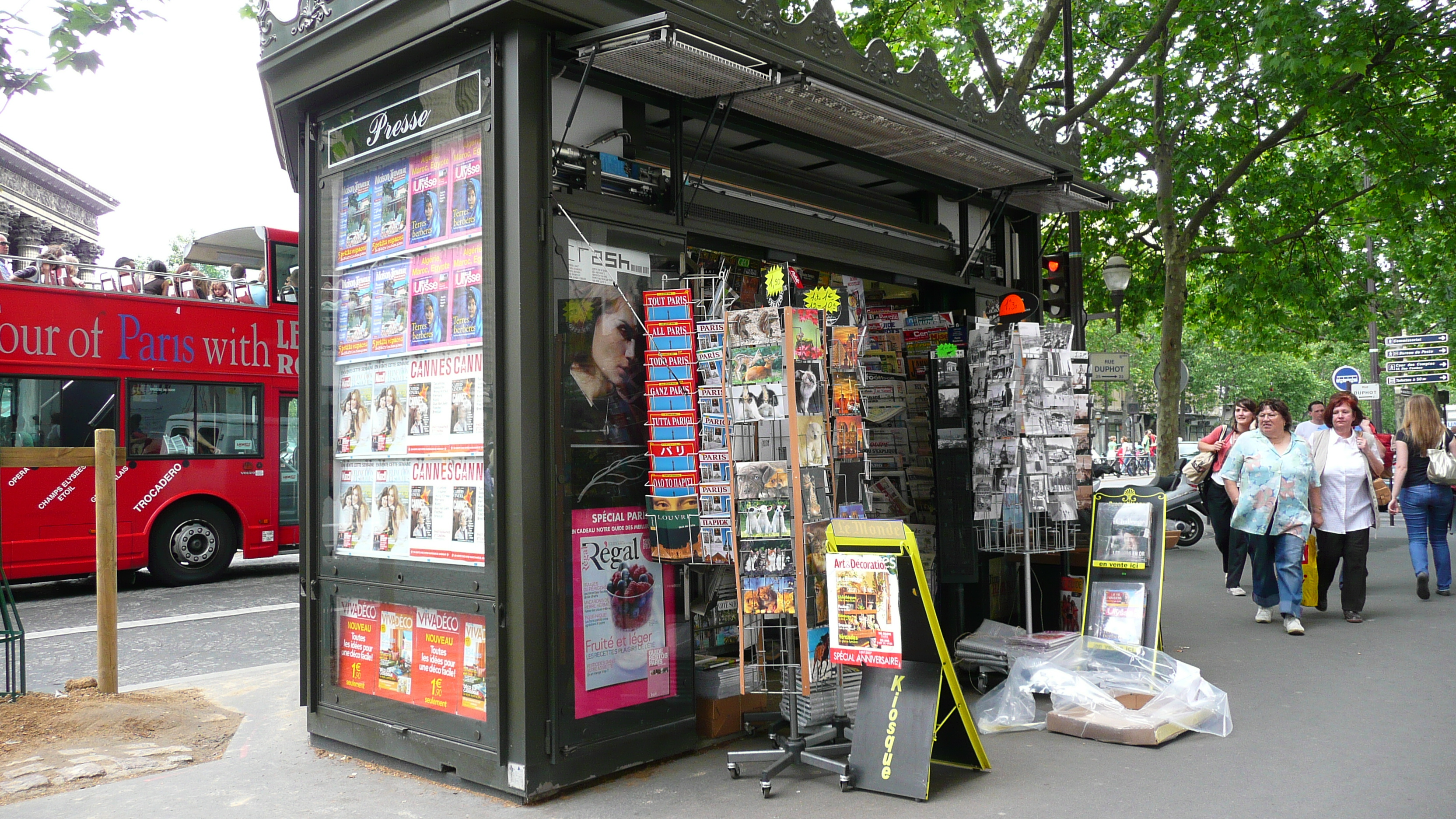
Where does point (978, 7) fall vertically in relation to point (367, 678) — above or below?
above

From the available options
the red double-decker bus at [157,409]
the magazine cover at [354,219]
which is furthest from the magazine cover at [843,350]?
the red double-decker bus at [157,409]

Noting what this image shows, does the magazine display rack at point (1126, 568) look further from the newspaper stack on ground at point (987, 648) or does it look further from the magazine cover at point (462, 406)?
the magazine cover at point (462, 406)

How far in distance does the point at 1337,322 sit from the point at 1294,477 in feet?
49.0

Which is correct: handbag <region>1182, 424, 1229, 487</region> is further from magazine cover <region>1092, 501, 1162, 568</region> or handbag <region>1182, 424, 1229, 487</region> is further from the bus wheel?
the bus wheel

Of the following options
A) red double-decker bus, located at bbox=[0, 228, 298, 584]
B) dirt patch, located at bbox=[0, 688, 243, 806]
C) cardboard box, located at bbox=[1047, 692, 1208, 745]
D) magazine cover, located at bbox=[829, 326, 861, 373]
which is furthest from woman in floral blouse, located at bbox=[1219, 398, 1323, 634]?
red double-decker bus, located at bbox=[0, 228, 298, 584]

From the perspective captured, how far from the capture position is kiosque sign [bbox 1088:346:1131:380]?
13.2m

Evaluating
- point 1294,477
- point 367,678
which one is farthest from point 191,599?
point 1294,477

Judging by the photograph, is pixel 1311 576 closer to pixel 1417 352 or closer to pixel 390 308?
pixel 390 308

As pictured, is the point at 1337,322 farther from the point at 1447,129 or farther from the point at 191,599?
the point at 191,599

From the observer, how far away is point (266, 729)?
234 inches

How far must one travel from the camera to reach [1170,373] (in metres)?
18.2

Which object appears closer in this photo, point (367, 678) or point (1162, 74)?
point (367, 678)

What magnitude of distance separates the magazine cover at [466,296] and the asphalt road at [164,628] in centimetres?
450

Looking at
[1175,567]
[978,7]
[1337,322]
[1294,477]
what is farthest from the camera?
[1337,322]
